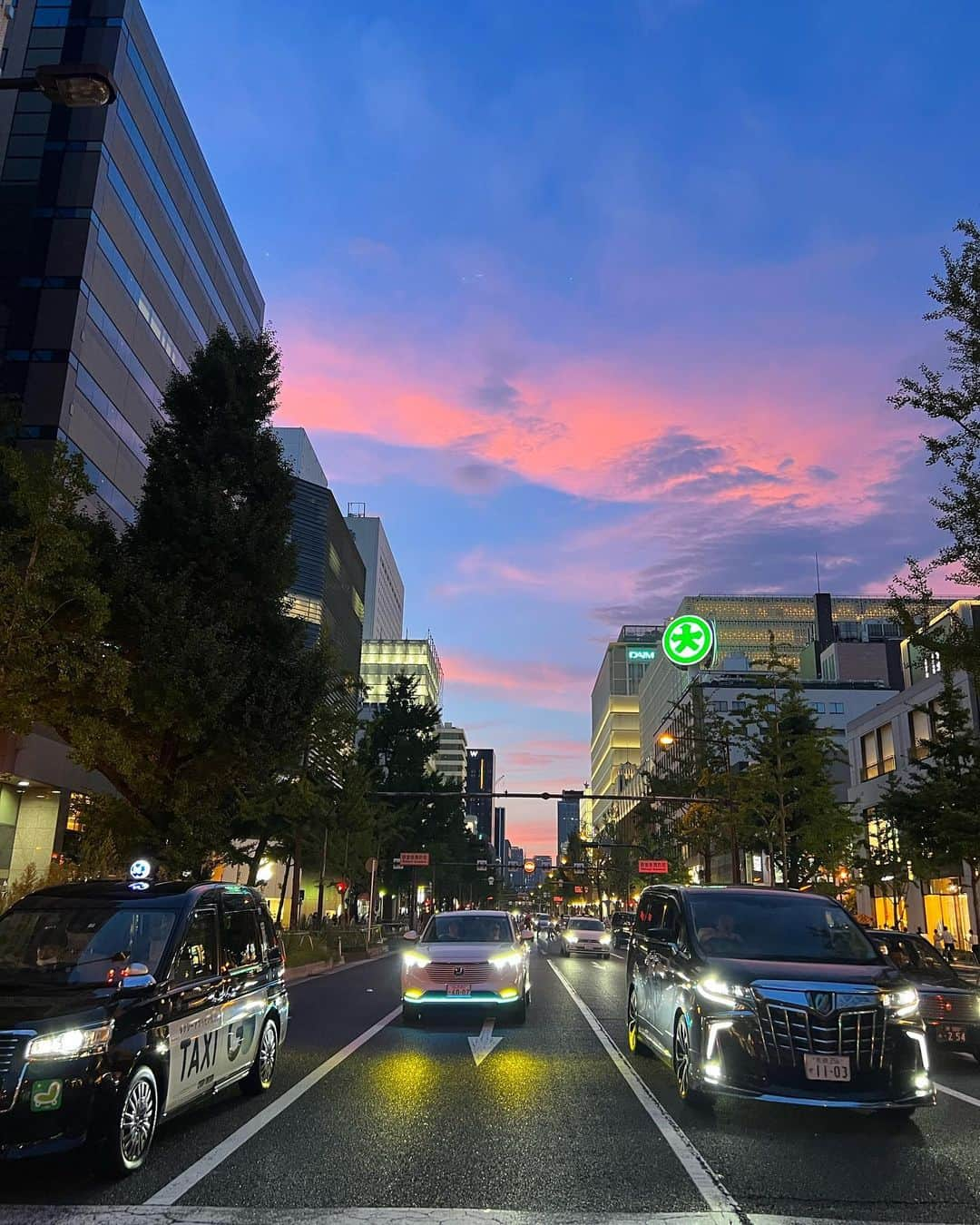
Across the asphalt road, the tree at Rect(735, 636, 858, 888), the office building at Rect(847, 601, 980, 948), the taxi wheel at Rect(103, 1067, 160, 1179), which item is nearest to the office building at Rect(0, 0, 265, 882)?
the asphalt road

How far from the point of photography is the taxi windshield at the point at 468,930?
14.3m

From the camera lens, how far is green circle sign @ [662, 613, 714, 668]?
20703 mm

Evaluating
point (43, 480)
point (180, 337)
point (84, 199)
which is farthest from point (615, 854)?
point (43, 480)

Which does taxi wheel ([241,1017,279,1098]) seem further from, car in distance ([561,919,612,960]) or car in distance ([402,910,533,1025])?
car in distance ([561,919,612,960])

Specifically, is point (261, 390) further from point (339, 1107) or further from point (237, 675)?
point (339, 1107)

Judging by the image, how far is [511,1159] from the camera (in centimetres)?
652

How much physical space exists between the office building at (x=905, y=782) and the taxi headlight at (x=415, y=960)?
23.4 m

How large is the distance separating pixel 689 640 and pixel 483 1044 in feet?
36.8

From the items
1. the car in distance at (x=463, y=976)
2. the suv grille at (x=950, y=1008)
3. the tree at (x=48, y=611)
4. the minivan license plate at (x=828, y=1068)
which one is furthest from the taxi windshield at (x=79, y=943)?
the suv grille at (x=950, y=1008)

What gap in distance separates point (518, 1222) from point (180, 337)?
146 ft

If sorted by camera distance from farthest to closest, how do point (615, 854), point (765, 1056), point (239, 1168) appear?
point (615, 854) → point (765, 1056) → point (239, 1168)

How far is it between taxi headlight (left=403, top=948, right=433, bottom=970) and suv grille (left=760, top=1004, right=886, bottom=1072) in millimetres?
7239

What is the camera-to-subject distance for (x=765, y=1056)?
23.2 ft

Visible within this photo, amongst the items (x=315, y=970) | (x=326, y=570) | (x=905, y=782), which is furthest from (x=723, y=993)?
(x=326, y=570)
